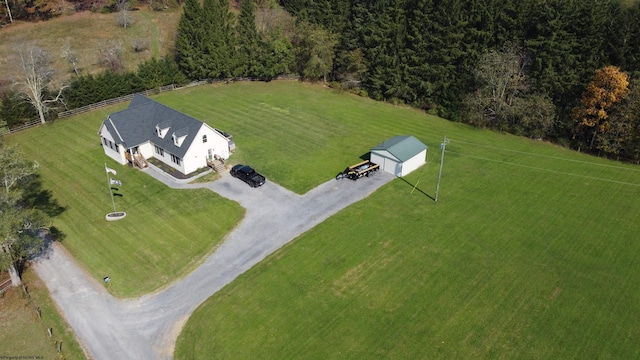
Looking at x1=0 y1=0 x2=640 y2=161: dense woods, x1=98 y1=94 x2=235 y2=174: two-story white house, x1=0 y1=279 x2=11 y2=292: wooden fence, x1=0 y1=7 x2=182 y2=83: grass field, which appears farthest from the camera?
x1=0 y1=7 x2=182 y2=83: grass field

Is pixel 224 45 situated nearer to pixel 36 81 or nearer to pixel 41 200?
pixel 36 81

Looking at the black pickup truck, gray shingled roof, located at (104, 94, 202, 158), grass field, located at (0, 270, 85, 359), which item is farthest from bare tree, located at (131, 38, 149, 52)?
grass field, located at (0, 270, 85, 359)

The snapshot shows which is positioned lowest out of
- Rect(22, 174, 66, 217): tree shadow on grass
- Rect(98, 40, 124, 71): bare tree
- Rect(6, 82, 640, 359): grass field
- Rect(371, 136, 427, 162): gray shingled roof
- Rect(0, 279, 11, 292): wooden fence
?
Rect(0, 279, 11, 292): wooden fence

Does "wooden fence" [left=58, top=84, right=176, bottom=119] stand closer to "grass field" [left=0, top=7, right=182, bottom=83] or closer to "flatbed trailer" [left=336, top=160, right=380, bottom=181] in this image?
"grass field" [left=0, top=7, right=182, bottom=83]

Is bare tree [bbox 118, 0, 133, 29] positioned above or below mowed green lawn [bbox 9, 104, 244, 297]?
above

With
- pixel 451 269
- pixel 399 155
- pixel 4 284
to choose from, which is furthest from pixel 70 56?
pixel 451 269

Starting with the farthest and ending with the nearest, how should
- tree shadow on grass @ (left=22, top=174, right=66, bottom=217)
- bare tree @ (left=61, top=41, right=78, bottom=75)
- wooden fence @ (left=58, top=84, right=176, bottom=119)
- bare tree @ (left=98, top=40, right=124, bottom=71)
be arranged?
bare tree @ (left=98, top=40, right=124, bottom=71) → bare tree @ (left=61, top=41, right=78, bottom=75) → wooden fence @ (left=58, top=84, right=176, bottom=119) → tree shadow on grass @ (left=22, top=174, right=66, bottom=217)

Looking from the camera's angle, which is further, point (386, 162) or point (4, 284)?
point (386, 162)
